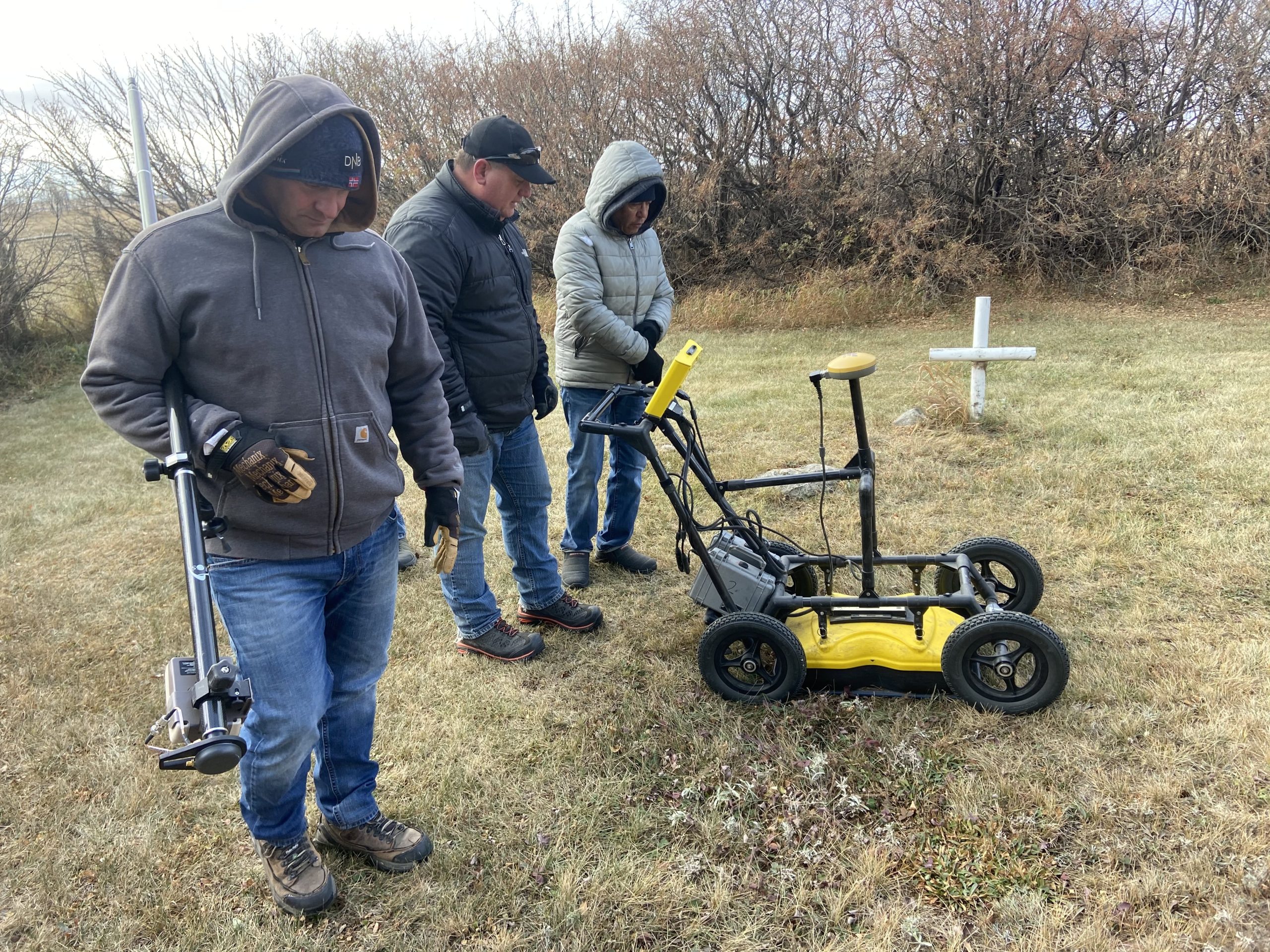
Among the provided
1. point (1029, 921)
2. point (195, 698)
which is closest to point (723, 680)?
point (1029, 921)

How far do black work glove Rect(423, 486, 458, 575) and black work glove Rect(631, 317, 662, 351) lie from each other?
5.91 ft

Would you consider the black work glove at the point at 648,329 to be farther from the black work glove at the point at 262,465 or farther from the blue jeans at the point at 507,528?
the black work glove at the point at 262,465

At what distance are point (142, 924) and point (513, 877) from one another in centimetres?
104

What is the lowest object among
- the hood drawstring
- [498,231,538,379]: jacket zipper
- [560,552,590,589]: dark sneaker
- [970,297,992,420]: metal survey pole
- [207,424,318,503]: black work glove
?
[560,552,590,589]: dark sneaker

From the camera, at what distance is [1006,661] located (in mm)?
2840

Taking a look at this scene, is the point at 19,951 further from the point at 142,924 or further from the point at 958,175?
the point at 958,175

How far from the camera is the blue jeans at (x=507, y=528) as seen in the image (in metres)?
3.24

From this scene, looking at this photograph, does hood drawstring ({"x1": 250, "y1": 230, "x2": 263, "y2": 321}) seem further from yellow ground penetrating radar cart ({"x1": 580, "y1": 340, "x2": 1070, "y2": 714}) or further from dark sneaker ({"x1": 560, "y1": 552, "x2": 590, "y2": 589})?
dark sneaker ({"x1": 560, "y1": 552, "x2": 590, "y2": 589})

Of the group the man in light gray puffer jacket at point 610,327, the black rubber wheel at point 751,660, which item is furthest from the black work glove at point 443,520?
the man in light gray puffer jacket at point 610,327

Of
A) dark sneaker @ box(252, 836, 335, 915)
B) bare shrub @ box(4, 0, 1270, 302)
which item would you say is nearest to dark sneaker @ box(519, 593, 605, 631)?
dark sneaker @ box(252, 836, 335, 915)

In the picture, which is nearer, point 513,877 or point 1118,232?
point 513,877

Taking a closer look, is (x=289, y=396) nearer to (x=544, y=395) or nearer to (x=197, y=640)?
(x=197, y=640)

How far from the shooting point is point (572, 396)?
404 cm

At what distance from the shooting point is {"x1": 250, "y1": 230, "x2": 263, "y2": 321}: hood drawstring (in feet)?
5.95
